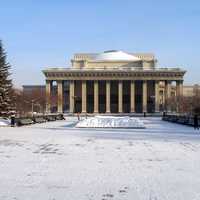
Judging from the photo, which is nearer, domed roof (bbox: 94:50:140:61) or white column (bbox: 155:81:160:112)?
white column (bbox: 155:81:160:112)

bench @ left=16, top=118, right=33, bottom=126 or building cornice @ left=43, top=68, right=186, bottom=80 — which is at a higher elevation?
building cornice @ left=43, top=68, right=186, bottom=80

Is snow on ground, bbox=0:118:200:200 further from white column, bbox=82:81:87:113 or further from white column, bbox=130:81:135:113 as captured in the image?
white column, bbox=82:81:87:113

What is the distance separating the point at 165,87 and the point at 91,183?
112 m

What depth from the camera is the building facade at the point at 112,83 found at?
11525cm

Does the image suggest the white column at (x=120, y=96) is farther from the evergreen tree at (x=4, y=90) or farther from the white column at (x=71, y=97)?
the evergreen tree at (x=4, y=90)

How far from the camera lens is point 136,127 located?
34656 millimetres

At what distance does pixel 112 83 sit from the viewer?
120 meters

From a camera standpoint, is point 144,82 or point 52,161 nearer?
point 52,161

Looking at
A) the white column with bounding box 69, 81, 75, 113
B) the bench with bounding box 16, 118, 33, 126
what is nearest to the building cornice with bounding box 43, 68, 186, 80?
the white column with bounding box 69, 81, 75, 113

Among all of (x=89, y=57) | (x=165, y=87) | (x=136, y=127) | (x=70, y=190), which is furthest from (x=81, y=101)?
(x=70, y=190)

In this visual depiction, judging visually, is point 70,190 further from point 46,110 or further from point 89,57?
point 89,57

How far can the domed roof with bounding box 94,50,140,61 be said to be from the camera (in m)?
124

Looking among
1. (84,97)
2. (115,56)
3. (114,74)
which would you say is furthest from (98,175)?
(115,56)

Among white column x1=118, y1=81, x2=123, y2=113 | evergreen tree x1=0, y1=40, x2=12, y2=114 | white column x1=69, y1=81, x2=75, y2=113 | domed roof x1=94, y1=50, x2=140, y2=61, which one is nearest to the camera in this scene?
evergreen tree x1=0, y1=40, x2=12, y2=114
